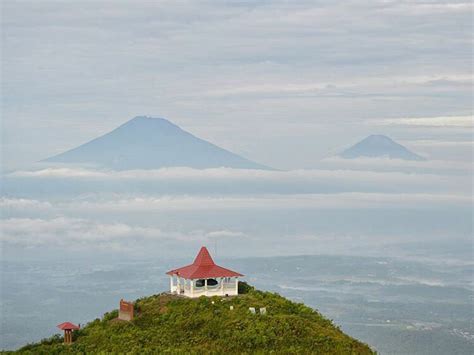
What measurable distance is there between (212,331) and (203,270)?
4.82 metres

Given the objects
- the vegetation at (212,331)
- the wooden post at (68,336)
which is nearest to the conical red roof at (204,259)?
the vegetation at (212,331)


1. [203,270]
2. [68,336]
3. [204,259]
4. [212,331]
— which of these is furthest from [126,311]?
[212,331]

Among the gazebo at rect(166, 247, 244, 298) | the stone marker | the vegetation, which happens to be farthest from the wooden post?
the gazebo at rect(166, 247, 244, 298)

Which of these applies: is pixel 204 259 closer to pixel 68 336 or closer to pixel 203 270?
pixel 203 270

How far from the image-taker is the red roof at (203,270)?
1542 inches

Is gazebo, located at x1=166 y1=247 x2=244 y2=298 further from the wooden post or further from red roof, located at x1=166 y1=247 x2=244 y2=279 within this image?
the wooden post

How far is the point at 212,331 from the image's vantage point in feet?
115

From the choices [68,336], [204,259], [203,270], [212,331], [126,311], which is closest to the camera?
[212,331]

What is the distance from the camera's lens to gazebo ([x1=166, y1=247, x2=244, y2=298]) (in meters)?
39.2

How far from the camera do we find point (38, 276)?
176625 millimetres

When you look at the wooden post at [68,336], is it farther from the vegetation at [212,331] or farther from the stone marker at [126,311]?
the stone marker at [126,311]

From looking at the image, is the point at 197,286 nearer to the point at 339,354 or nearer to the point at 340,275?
the point at 339,354

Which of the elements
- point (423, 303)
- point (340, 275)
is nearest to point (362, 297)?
point (423, 303)

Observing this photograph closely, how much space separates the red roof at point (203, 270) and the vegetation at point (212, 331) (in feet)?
3.68
